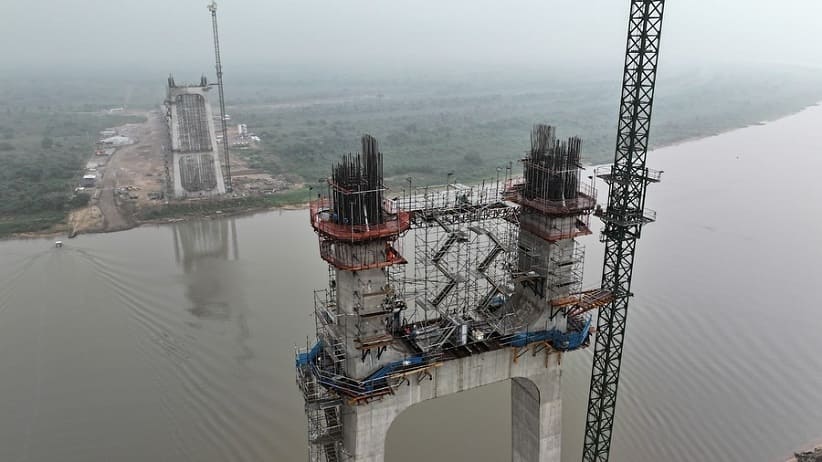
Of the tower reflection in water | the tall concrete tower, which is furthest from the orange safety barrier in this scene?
the tower reflection in water

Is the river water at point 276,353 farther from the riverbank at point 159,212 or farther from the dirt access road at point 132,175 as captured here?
the dirt access road at point 132,175

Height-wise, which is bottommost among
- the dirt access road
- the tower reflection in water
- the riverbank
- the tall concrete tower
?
the tower reflection in water

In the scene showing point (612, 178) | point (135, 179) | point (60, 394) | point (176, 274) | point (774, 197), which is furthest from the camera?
point (135, 179)

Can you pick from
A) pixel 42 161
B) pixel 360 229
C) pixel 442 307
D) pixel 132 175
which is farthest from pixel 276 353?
pixel 42 161

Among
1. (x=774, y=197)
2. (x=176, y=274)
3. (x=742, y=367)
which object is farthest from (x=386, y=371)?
(x=774, y=197)

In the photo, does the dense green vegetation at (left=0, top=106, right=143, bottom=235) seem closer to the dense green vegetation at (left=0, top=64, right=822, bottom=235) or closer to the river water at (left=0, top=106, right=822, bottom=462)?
the dense green vegetation at (left=0, top=64, right=822, bottom=235)

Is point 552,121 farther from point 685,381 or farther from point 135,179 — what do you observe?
point 685,381
